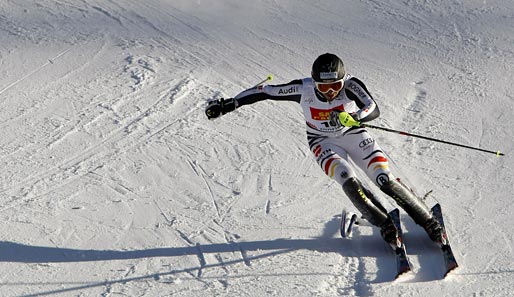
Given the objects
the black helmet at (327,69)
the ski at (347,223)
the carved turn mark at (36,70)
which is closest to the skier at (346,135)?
the black helmet at (327,69)

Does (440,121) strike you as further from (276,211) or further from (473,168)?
(276,211)

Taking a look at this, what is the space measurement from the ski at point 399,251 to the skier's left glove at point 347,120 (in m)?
0.80

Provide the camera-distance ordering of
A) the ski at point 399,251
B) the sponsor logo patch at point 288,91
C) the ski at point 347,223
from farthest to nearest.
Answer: the sponsor logo patch at point 288,91, the ski at point 347,223, the ski at point 399,251

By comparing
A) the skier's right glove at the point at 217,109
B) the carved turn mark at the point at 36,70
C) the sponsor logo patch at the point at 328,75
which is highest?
the sponsor logo patch at the point at 328,75

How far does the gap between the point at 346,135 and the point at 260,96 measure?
83cm

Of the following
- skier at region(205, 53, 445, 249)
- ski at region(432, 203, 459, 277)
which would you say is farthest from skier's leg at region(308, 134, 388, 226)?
ski at region(432, 203, 459, 277)

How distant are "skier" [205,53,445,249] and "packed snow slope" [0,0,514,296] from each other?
0.32 metres

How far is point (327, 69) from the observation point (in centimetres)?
779

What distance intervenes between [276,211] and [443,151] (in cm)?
192

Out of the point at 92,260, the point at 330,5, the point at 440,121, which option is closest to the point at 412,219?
the point at 440,121

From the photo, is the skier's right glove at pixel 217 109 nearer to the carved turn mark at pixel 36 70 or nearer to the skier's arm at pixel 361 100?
the skier's arm at pixel 361 100

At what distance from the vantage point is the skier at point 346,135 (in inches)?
303

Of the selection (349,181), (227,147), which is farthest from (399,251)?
(227,147)

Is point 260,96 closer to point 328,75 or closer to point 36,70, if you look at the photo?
point 328,75
